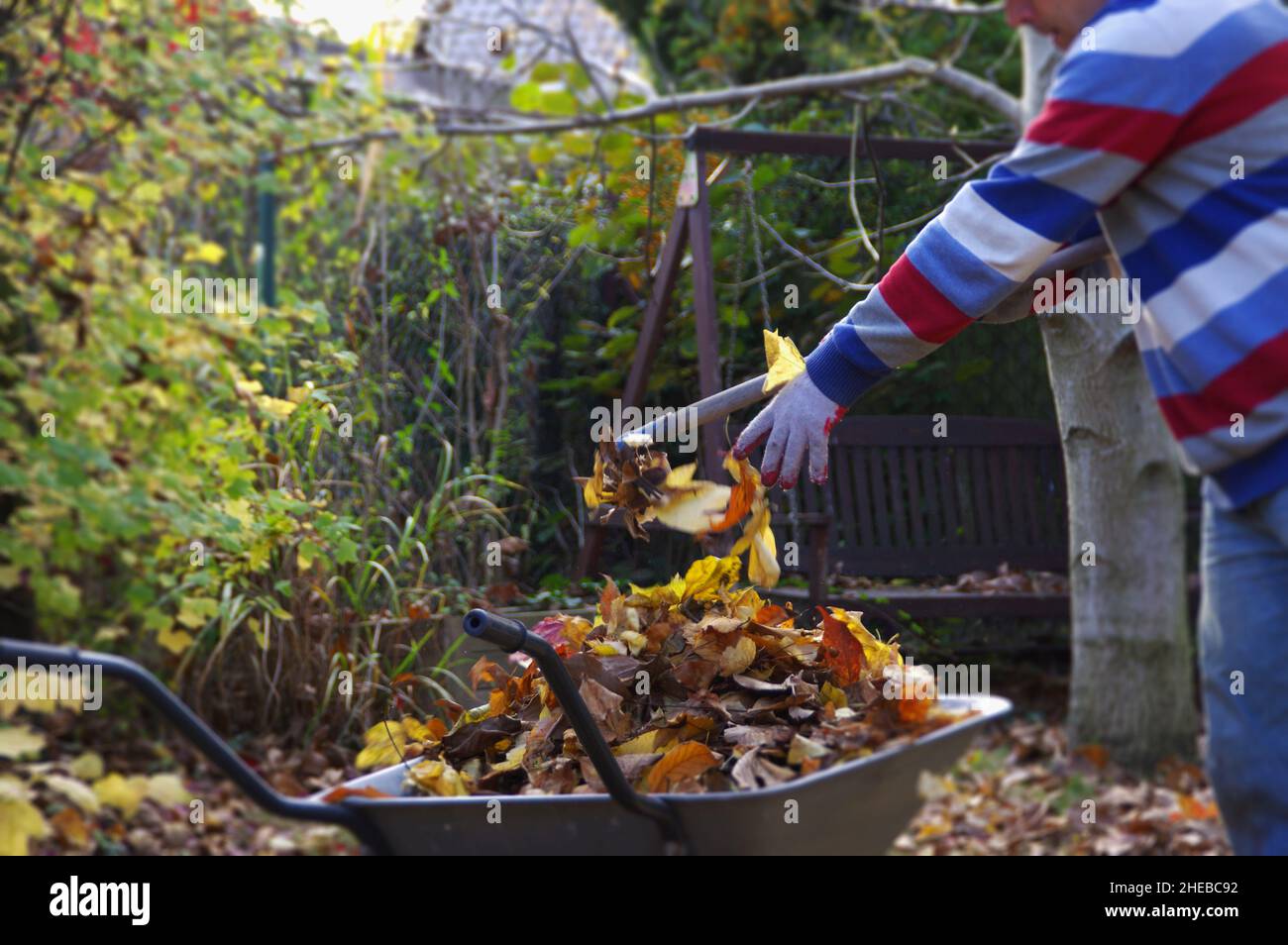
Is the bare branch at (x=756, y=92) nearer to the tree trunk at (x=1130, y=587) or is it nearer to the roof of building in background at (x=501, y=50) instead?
the roof of building in background at (x=501, y=50)

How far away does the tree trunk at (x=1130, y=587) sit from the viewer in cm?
340

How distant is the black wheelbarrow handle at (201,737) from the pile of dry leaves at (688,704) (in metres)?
0.16

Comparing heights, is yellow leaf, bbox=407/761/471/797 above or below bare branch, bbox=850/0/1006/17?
below

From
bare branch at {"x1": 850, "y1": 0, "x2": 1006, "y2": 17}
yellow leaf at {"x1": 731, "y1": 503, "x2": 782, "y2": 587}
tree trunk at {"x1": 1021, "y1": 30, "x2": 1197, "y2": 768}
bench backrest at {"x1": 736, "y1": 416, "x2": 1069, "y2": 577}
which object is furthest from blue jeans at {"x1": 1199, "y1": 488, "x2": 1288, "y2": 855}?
bare branch at {"x1": 850, "y1": 0, "x2": 1006, "y2": 17}

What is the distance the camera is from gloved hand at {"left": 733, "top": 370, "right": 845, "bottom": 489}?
4.35ft

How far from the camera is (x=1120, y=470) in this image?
345cm

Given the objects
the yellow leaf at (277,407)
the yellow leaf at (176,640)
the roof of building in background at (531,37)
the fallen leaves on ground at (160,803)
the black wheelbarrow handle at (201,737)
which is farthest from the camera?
the roof of building in background at (531,37)

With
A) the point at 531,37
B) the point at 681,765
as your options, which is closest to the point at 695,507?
the point at 681,765

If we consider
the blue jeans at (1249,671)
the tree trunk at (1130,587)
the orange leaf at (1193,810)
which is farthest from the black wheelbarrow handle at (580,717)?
the orange leaf at (1193,810)

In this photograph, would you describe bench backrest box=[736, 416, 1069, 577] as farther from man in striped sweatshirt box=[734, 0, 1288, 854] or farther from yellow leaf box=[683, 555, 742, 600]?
man in striped sweatshirt box=[734, 0, 1288, 854]

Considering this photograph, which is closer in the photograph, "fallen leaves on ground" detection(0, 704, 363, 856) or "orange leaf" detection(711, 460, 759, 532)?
"orange leaf" detection(711, 460, 759, 532)

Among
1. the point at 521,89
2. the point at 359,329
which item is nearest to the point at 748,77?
the point at 521,89

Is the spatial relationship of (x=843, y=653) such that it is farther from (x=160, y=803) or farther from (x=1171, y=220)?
(x=160, y=803)

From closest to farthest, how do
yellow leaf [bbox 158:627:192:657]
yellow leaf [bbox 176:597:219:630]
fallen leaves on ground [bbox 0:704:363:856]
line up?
fallen leaves on ground [bbox 0:704:363:856]
yellow leaf [bbox 176:597:219:630]
yellow leaf [bbox 158:627:192:657]
